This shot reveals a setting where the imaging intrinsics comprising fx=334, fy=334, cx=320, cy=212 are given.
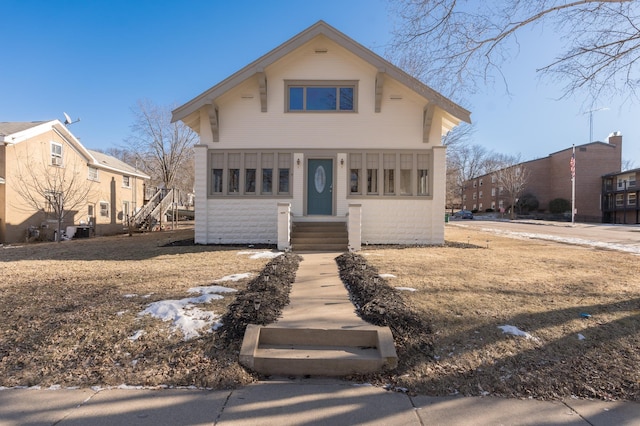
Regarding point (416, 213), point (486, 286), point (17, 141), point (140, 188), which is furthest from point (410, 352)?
point (140, 188)

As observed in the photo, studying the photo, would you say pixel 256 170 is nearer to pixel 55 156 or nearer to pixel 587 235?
pixel 55 156

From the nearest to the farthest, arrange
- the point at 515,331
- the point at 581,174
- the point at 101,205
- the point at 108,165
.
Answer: the point at 515,331 < the point at 101,205 < the point at 108,165 < the point at 581,174

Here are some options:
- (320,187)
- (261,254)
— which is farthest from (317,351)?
(320,187)

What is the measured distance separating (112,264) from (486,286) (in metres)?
8.27

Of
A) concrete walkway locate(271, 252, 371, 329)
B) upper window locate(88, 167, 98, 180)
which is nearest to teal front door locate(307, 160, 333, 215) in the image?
concrete walkway locate(271, 252, 371, 329)

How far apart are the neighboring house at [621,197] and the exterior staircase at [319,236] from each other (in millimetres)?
45350

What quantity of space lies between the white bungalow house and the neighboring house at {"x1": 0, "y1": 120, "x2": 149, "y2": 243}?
9626 mm

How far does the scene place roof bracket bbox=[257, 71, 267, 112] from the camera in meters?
11.5

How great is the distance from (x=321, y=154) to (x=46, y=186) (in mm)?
15058

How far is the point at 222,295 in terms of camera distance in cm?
510

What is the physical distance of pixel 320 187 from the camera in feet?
40.3

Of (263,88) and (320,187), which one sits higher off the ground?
(263,88)

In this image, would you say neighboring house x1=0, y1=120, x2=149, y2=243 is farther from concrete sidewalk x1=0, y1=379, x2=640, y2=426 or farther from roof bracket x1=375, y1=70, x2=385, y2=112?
concrete sidewalk x1=0, y1=379, x2=640, y2=426

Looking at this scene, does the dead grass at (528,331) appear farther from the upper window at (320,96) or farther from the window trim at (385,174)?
the upper window at (320,96)
